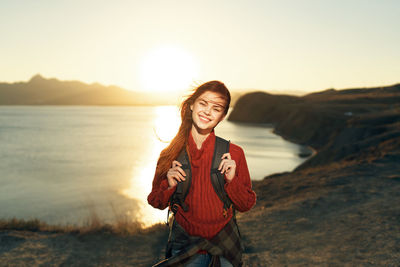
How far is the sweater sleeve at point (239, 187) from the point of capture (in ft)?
7.73

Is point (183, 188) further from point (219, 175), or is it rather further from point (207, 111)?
point (207, 111)

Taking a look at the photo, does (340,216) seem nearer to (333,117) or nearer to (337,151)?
(337,151)

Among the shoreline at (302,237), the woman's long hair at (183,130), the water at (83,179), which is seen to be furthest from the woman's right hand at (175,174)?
the shoreline at (302,237)

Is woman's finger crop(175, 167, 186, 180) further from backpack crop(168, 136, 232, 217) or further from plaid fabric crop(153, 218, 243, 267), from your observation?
plaid fabric crop(153, 218, 243, 267)

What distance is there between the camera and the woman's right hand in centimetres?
225

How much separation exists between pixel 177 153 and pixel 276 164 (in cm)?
3125

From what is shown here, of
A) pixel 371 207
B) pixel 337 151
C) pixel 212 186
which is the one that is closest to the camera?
pixel 212 186

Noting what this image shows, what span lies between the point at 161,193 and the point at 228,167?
0.56 meters

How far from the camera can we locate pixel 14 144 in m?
48.8

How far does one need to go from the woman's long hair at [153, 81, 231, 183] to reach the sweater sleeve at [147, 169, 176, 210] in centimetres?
3

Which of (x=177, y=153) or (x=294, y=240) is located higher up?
(x=177, y=153)

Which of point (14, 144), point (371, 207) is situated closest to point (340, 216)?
point (371, 207)

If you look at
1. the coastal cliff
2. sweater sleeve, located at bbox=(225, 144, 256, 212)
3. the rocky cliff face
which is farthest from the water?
the rocky cliff face

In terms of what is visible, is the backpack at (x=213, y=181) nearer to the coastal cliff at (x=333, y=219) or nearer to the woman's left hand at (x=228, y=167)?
the woman's left hand at (x=228, y=167)
